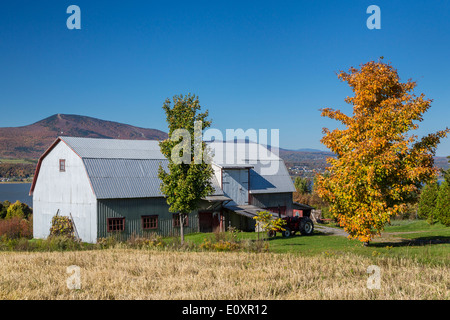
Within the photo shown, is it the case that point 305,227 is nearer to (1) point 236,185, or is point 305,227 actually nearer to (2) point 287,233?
(2) point 287,233

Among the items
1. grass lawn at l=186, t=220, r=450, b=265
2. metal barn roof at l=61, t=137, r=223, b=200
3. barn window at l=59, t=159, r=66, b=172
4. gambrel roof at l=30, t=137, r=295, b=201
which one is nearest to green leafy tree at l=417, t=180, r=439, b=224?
grass lawn at l=186, t=220, r=450, b=265

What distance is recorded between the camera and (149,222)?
116 ft

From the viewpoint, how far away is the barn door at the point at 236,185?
130 ft

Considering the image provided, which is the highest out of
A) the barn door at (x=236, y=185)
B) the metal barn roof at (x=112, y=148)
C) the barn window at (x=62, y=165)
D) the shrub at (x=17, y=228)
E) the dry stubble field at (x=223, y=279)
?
the metal barn roof at (x=112, y=148)

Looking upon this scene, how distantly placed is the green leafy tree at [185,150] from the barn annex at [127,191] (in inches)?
287

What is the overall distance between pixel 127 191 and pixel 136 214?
189 cm

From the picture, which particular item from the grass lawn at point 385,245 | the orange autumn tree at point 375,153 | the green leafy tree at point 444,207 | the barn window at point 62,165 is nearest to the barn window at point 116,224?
the grass lawn at point 385,245

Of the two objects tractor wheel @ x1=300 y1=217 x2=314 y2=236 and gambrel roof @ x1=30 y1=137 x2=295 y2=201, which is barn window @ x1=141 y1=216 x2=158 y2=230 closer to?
gambrel roof @ x1=30 y1=137 x2=295 y2=201

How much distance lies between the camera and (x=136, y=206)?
34844 millimetres

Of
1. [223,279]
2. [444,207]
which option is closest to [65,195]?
[223,279]

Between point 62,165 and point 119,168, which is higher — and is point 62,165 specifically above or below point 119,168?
above

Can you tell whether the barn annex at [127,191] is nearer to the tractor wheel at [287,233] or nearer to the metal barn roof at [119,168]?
the metal barn roof at [119,168]
